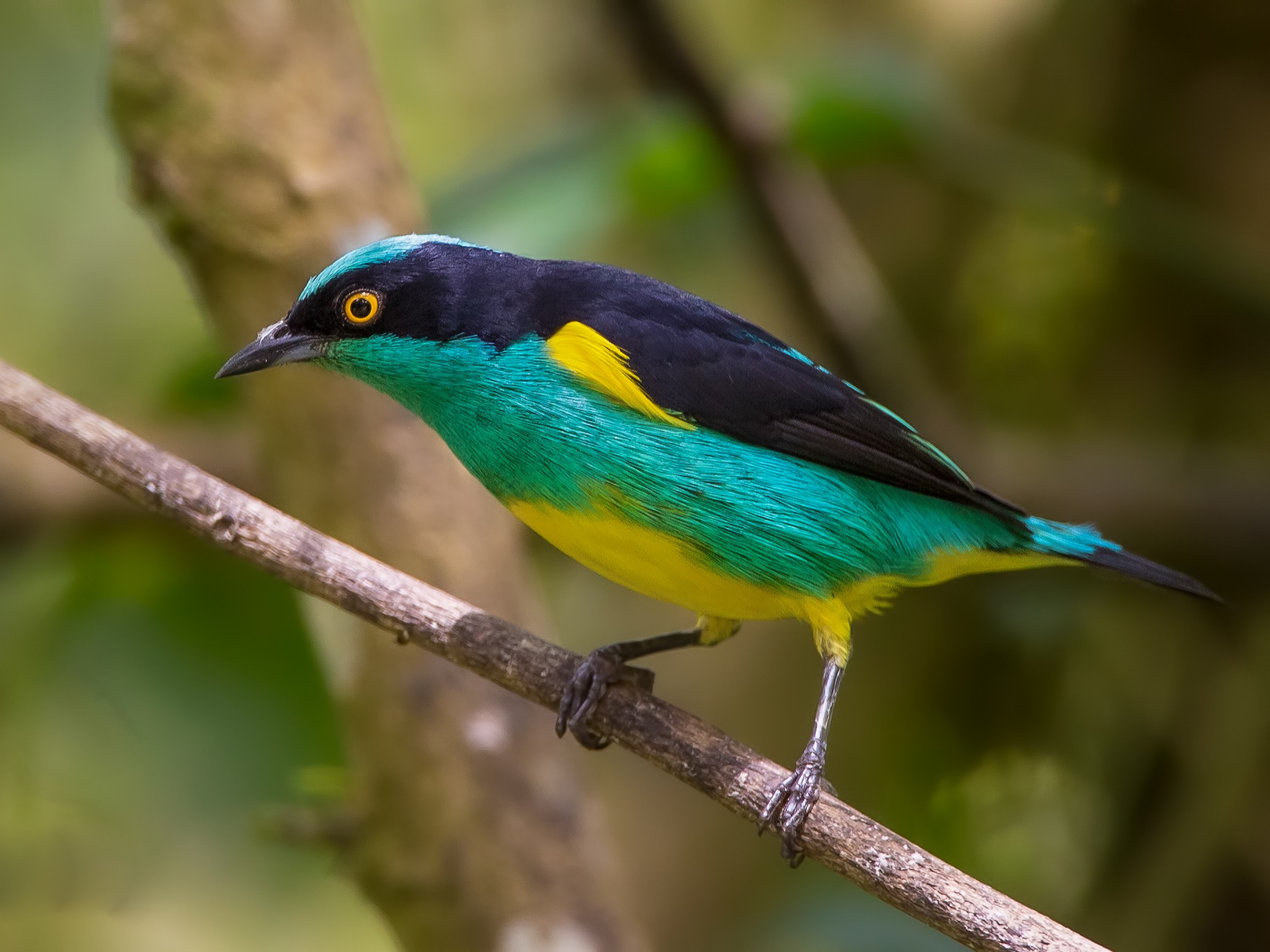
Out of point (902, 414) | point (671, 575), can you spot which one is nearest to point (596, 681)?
point (671, 575)

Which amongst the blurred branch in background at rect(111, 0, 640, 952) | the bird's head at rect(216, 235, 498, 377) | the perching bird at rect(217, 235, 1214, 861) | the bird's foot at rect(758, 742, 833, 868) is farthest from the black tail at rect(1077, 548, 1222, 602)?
the bird's head at rect(216, 235, 498, 377)

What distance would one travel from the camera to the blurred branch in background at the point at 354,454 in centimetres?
362

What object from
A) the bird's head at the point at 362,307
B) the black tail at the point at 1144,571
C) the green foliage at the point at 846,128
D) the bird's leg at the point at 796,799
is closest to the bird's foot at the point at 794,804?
the bird's leg at the point at 796,799

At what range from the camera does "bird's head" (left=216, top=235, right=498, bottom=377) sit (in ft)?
10.1

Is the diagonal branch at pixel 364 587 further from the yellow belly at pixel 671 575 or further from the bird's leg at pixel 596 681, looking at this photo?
the yellow belly at pixel 671 575

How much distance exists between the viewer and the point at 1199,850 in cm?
478

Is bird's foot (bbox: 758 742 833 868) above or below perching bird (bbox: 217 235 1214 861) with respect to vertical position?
below

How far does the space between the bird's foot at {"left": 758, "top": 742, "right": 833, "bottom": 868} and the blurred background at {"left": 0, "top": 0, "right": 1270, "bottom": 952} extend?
115 centimetres

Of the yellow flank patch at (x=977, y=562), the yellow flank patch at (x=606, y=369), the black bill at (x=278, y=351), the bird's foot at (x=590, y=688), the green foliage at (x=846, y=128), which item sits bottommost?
the bird's foot at (x=590, y=688)

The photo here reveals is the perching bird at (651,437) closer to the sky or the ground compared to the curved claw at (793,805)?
closer to the sky

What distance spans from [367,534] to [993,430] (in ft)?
10.1

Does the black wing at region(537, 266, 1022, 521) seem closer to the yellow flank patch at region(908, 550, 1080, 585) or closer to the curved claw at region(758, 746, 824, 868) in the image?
the yellow flank patch at region(908, 550, 1080, 585)

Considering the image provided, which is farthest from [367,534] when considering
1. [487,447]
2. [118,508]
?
Result: [118,508]

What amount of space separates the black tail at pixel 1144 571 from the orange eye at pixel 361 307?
183 centimetres
